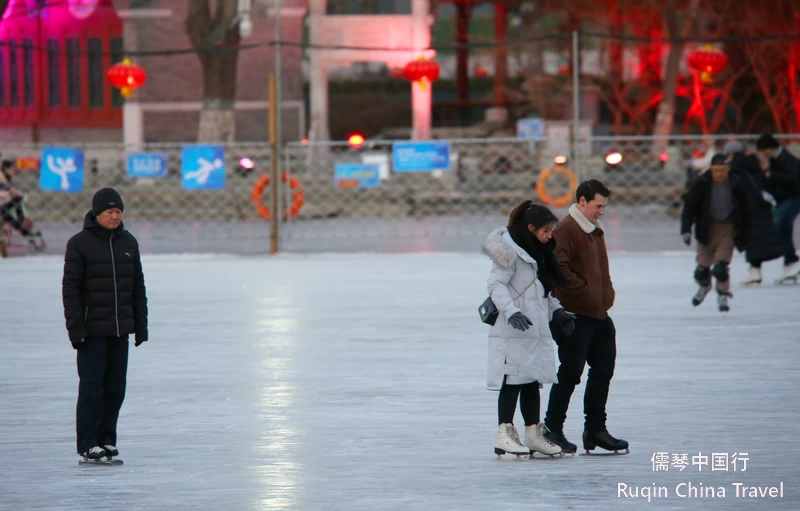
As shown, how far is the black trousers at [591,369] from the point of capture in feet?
25.9

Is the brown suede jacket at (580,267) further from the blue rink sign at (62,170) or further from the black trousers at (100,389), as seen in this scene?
the blue rink sign at (62,170)

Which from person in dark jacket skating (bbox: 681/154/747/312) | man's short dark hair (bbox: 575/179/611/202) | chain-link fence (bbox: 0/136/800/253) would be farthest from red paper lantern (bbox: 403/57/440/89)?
man's short dark hair (bbox: 575/179/611/202)

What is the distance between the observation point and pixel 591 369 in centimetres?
809

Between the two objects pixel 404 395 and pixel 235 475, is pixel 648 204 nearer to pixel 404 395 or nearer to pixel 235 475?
pixel 404 395

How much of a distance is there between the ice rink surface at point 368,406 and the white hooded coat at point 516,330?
48cm

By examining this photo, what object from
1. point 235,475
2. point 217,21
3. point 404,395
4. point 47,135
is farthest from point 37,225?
point 235,475

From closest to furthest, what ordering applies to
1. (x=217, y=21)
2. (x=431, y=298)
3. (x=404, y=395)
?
(x=404, y=395), (x=431, y=298), (x=217, y=21)

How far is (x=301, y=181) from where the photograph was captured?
110 ft

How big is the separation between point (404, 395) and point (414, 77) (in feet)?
88.8

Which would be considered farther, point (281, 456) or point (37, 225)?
point (37, 225)

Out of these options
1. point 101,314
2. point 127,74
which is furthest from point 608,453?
point 127,74

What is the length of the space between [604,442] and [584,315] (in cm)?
71

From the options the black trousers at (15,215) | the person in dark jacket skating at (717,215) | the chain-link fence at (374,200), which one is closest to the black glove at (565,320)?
the person in dark jacket skating at (717,215)

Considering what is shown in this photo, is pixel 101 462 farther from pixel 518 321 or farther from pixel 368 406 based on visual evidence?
pixel 518 321
